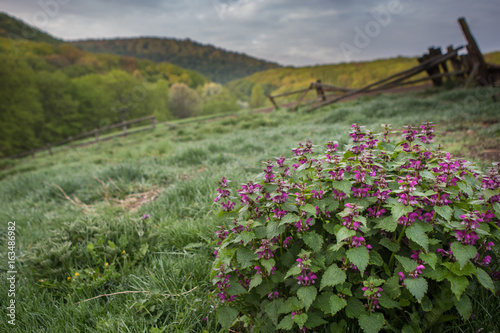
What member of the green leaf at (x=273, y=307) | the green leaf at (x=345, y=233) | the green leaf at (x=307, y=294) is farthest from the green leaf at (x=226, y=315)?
the green leaf at (x=345, y=233)

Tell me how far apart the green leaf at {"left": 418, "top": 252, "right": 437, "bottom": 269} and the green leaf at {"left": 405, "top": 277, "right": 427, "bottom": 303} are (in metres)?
0.10

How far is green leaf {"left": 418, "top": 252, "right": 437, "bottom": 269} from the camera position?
129 cm

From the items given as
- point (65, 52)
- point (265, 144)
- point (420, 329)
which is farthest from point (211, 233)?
point (65, 52)

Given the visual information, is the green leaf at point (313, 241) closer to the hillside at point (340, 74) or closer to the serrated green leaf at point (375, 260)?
the serrated green leaf at point (375, 260)

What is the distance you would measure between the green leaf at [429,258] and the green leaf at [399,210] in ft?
0.87

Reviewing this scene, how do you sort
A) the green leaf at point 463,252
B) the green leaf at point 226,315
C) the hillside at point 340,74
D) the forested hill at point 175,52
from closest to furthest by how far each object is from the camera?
the green leaf at point 463,252
the green leaf at point 226,315
the hillside at point 340,74
the forested hill at point 175,52

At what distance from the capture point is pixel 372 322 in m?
1.38

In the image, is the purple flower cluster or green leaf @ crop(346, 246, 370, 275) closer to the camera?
green leaf @ crop(346, 246, 370, 275)

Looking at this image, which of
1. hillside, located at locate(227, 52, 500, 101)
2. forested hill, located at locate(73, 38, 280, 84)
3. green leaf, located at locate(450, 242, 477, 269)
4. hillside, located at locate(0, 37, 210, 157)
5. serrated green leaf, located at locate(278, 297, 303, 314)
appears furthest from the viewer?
forested hill, located at locate(73, 38, 280, 84)

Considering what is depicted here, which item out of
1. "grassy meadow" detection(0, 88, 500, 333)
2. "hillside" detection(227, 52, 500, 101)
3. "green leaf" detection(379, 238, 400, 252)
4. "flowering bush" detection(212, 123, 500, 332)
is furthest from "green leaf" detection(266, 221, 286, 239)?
"hillside" detection(227, 52, 500, 101)

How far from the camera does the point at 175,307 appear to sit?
2039 millimetres

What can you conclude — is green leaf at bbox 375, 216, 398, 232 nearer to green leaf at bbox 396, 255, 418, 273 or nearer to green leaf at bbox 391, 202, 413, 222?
green leaf at bbox 391, 202, 413, 222

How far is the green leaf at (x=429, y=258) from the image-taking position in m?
1.29

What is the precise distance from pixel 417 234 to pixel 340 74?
30406 millimetres
